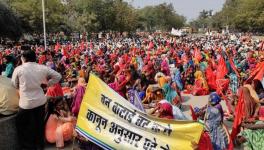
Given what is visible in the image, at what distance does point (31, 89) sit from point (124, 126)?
127 centimetres

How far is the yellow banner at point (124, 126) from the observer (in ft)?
17.6

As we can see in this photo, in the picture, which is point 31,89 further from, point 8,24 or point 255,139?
point 8,24

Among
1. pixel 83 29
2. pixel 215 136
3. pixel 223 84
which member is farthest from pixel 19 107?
pixel 83 29

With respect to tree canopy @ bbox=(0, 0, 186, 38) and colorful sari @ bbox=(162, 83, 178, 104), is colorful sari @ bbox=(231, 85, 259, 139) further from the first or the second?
tree canopy @ bbox=(0, 0, 186, 38)

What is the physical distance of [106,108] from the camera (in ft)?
19.3

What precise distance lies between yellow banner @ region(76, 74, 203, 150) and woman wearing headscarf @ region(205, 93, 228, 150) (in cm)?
128

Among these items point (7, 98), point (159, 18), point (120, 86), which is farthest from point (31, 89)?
point (159, 18)

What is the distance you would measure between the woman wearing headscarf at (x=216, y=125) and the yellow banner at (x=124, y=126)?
A: 128 centimetres

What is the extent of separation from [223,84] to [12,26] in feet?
120

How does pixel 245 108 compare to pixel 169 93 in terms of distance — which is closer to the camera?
pixel 245 108

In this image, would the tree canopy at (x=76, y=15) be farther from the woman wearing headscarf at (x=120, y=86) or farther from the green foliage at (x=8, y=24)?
the woman wearing headscarf at (x=120, y=86)

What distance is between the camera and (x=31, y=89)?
576 centimetres

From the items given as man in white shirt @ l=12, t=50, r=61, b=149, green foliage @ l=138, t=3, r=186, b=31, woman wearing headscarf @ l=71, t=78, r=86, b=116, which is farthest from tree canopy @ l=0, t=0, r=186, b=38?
man in white shirt @ l=12, t=50, r=61, b=149

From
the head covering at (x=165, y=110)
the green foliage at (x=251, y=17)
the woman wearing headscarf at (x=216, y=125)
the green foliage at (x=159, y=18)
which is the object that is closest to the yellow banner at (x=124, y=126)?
the head covering at (x=165, y=110)
